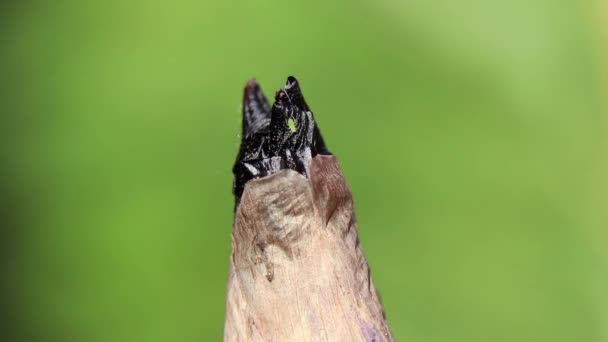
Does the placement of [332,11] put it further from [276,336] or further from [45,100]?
[276,336]

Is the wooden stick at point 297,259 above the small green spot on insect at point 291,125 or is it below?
below

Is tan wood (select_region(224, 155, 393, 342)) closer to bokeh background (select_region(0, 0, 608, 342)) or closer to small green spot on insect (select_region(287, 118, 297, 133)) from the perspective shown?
small green spot on insect (select_region(287, 118, 297, 133))

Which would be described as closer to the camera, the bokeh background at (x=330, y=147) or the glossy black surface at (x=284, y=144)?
the glossy black surface at (x=284, y=144)

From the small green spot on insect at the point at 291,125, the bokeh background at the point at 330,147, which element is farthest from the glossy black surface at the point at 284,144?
the bokeh background at the point at 330,147

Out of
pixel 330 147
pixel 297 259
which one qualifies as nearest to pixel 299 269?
pixel 297 259

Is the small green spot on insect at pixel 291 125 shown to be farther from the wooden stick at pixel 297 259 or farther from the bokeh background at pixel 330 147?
the bokeh background at pixel 330 147

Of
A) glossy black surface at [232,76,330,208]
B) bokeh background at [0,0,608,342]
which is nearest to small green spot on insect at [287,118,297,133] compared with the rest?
glossy black surface at [232,76,330,208]

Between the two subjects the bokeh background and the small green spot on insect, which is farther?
the bokeh background

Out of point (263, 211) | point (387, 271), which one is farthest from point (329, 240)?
point (387, 271)
